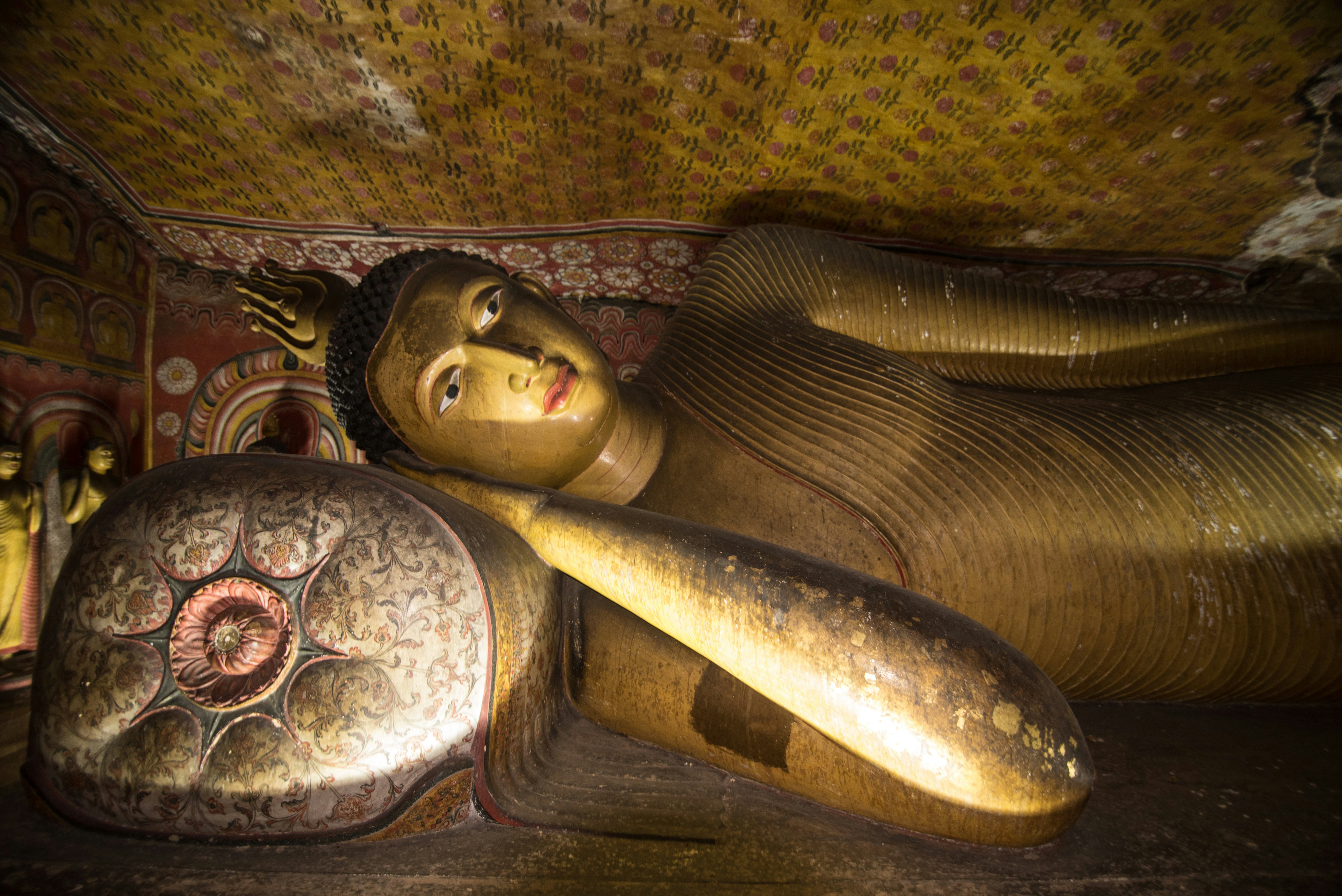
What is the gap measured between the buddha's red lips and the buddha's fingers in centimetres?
71

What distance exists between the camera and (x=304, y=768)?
971mm

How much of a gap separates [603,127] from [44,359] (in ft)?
9.74

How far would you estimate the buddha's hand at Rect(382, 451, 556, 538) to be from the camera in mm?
1412

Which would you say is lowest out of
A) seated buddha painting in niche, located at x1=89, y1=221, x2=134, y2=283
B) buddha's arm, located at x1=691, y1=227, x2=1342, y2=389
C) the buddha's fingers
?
the buddha's fingers

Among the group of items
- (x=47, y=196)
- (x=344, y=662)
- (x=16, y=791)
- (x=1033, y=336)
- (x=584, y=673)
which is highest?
(x=47, y=196)

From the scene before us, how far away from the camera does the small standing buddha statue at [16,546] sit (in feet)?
7.89

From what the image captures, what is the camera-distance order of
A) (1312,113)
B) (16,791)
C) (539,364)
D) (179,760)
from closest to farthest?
(179,760) < (16,791) < (539,364) < (1312,113)

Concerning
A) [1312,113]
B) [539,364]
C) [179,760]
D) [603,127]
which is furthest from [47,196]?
[1312,113]

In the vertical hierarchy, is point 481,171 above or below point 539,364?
above

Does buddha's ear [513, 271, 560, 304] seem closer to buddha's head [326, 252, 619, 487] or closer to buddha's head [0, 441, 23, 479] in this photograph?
buddha's head [326, 252, 619, 487]

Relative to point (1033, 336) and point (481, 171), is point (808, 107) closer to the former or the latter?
point (1033, 336)

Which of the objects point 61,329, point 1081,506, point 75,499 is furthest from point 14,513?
point 1081,506

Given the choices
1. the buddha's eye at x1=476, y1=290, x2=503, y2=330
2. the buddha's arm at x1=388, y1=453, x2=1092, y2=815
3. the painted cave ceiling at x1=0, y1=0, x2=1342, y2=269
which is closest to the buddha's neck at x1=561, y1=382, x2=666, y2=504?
the buddha's eye at x1=476, y1=290, x2=503, y2=330

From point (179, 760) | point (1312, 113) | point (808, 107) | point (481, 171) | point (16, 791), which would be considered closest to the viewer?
point (179, 760)
